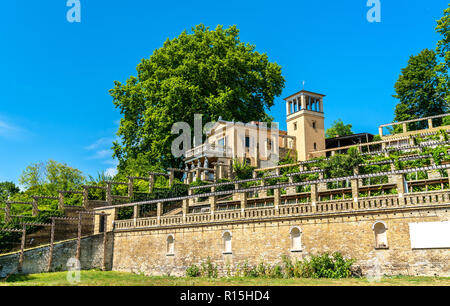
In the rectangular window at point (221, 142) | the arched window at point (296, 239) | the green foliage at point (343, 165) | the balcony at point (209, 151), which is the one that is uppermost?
the rectangular window at point (221, 142)

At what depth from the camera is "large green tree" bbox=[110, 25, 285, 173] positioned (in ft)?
140

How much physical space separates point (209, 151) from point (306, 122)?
1221 centimetres

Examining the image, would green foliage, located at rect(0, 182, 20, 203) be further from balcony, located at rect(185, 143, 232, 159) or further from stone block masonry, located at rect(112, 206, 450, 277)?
stone block masonry, located at rect(112, 206, 450, 277)

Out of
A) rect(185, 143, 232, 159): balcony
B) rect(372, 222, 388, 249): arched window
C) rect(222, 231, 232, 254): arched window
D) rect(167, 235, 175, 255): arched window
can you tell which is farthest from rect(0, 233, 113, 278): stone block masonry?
rect(372, 222, 388, 249): arched window

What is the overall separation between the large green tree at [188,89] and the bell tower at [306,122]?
268cm

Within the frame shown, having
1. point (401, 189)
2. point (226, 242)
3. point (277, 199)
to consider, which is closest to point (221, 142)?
point (226, 242)

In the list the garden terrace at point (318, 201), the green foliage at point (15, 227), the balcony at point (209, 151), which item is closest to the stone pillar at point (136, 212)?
the garden terrace at point (318, 201)

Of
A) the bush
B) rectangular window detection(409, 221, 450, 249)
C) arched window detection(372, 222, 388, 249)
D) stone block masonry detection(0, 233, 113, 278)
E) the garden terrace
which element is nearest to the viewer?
rectangular window detection(409, 221, 450, 249)

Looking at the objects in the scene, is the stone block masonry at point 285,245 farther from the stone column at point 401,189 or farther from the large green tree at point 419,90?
the large green tree at point 419,90

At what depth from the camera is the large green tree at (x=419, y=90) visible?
46.4m

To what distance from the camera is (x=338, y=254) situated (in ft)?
66.8

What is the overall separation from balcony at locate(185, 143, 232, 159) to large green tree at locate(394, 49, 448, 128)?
70.4 feet

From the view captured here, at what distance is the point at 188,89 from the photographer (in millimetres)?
42406

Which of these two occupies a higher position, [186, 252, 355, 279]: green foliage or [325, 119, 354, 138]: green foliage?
[325, 119, 354, 138]: green foliage
